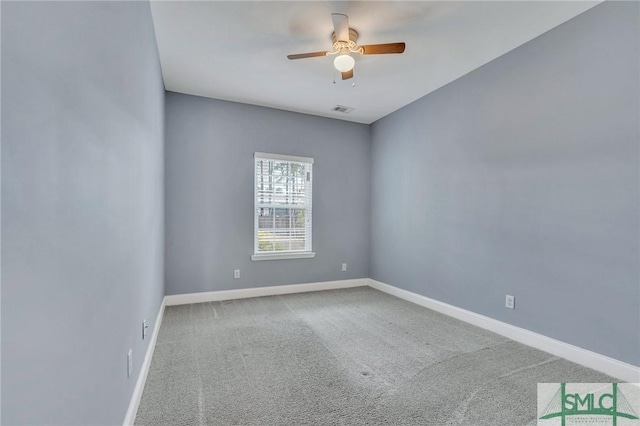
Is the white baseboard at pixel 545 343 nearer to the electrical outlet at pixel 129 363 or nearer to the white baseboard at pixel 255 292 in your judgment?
the white baseboard at pixel 255 292

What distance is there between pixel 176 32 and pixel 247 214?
89.8 inches

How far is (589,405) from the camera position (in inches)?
72.7

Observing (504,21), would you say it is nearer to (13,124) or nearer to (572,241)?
(572,241)

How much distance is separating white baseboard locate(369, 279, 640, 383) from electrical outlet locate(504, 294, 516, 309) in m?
0.18

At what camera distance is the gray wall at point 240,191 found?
3.85m

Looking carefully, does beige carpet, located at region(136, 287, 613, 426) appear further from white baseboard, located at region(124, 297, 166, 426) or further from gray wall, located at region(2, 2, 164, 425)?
gray wall, located at region(2, 2, 164, 425)

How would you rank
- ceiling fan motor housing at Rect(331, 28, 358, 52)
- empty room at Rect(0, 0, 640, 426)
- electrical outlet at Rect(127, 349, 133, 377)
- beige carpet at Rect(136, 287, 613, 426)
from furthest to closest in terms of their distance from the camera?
ceiling fan motor housing at Rect(331, 28, 358, 52) < beige carpet at Rect(136, 287, 613, 426) < electrical outlet at Rect(127, 349, 133, 377) < empty room at Rect(0, 0, 640, 426)

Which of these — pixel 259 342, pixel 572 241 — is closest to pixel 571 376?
pixel 572 241

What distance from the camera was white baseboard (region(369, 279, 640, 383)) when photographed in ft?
6.89

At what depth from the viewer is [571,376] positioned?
2146 millimetres

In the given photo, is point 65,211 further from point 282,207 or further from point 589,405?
point 282,207

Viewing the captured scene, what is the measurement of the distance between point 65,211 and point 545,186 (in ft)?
10.5

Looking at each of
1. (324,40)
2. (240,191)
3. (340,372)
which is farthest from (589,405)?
(240,191)

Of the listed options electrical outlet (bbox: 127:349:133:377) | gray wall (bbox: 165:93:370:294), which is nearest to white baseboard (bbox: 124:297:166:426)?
electrical outlet (bbox: 127:349:133:377)
